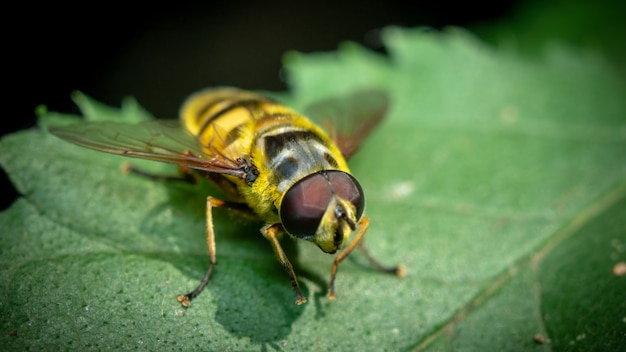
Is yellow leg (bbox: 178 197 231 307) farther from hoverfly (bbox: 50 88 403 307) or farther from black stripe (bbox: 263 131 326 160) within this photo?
black stripe (bbox: 263 131 326 160)

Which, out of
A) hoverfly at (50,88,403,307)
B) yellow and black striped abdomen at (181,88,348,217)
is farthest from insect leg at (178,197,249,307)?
yellow and black striped abdomen at (181,88,348,217)

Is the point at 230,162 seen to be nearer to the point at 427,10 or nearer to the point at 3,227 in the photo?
the point at 3,227

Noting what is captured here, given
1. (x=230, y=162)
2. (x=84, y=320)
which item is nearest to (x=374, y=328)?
(x=230, y=162)

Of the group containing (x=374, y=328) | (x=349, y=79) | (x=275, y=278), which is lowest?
(x=374, y=328)

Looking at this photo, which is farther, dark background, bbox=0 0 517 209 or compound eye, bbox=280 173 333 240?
dark background, bbox=0 0 517 209

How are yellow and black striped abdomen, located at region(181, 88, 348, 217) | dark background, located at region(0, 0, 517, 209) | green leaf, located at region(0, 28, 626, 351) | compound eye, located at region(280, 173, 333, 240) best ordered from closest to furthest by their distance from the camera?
compound eye, located at region(280, 173, 333, 240)
green leaf, located at region(0, 28, 626, 351)
yellow and black striped abdomen, located at region(181, 88, 348, 217)
dark background, located at region(0, 0, 517, 209)

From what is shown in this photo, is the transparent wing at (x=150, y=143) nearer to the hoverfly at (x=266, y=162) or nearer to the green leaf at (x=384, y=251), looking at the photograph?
the hoverfly at (x=266, y=162)

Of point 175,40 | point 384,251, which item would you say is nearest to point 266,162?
point 384,251
